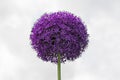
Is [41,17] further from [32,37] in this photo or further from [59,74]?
[59,74]

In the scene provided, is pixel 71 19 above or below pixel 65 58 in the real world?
above

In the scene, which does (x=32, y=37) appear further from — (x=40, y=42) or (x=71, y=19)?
(x=71, y=19)

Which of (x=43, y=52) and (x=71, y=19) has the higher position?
(x=71, y=19)

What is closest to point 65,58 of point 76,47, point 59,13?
point 76,47

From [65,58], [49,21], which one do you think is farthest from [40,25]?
[65,58]

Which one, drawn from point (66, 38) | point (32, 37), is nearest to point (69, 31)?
point (66, 38)
